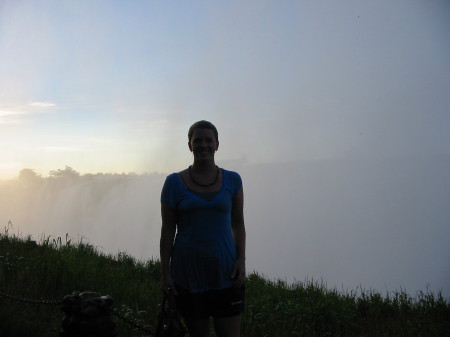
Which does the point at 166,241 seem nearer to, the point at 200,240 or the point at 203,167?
the point at 200,240

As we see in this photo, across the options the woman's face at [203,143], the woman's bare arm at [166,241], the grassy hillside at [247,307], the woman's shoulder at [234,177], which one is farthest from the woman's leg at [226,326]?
the grassy hillside at [247,307]

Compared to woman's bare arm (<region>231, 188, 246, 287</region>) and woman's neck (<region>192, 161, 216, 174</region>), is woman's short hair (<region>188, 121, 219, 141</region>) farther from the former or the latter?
woman's bare arm (<region>231, 188, 246, 287</region>)

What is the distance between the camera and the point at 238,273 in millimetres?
2869

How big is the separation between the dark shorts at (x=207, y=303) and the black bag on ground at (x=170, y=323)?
60 millimetres

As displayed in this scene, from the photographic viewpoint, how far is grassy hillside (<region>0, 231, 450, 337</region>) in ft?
15.4

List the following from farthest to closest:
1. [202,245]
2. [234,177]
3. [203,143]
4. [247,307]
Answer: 1. [247,307]
2. [234,177]
3. [203,143]
4. [202,245]

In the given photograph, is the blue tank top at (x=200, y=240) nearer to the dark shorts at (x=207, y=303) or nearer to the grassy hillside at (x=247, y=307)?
the dark shorts at (x=207, y=303)

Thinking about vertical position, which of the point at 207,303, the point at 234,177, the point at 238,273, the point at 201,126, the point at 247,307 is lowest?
the point at 247,307

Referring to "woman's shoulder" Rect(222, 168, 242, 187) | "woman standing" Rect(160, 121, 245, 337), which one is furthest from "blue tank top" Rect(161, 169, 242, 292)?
"woman's shoulder" Rect(222, 168, 242, 187)

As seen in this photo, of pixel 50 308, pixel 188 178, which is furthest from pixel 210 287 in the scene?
pixel 50 308

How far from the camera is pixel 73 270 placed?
6.15m

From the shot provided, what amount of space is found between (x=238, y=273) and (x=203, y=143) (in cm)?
93

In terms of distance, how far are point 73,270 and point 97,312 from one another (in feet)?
12.2

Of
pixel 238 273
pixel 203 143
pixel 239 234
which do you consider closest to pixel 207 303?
pixel 238 273
